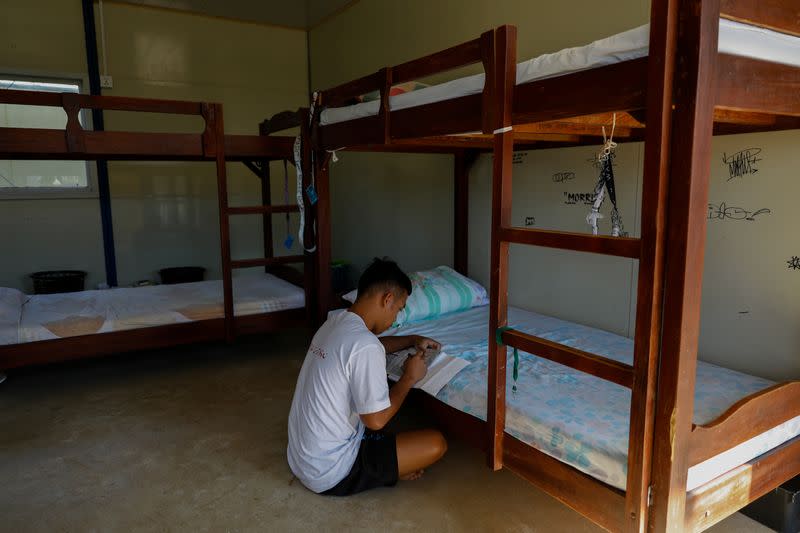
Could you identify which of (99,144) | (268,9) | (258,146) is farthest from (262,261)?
(268,9)

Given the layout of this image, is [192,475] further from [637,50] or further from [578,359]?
[637,50]

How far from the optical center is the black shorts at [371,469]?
2.41 m

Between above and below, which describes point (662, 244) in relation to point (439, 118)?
below

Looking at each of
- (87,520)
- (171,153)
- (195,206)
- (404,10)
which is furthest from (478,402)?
(195,206)

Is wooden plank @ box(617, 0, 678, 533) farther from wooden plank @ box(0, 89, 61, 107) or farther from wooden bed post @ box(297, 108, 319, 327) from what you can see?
wooden plank @ box(0, 89, 61, 107)

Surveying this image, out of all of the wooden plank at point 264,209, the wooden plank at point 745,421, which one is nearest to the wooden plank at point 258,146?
the wooden plank at point 264,209

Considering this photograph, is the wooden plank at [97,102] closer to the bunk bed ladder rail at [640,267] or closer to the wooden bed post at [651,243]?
the bunk bed ladder rail at [640,267]

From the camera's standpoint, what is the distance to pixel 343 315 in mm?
2346

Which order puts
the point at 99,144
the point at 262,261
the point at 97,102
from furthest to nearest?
1. the point at 262,261
2. the point at 99,144
3. the point at 97,102

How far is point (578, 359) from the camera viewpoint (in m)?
1.74

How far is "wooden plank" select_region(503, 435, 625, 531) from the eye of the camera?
5.82ft

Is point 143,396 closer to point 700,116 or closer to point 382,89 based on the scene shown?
point 382,89

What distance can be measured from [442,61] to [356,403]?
143cm

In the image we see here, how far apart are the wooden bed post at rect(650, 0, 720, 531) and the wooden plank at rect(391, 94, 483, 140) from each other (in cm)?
84
